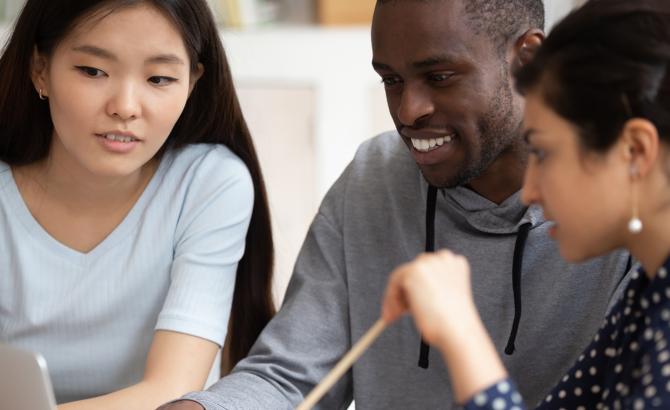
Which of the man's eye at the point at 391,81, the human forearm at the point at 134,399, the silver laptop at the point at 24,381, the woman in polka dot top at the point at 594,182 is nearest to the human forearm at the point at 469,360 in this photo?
the woman in polka dot top at the point at 594,182

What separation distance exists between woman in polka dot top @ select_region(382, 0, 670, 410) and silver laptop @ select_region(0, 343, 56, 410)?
34 centimetres

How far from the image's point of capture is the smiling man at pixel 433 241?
1.29 m

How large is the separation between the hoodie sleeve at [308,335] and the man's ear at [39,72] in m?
0.46

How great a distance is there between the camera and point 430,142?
1.31 m

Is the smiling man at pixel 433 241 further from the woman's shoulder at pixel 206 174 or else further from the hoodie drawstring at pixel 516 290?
the woman's shoulder at pixel 206 174

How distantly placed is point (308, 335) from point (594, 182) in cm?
59

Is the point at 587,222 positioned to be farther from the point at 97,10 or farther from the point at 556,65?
the point at 97,10

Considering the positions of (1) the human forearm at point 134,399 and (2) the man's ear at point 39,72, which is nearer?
(1) the human forearm at point 134,399

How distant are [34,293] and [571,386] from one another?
847 mm

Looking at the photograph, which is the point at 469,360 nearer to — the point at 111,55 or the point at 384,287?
the point at 384,287

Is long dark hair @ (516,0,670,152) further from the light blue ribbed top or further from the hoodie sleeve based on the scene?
the light blue ribbed top

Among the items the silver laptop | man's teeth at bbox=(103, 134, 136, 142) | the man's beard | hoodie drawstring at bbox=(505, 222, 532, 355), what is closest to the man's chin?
the man's beard

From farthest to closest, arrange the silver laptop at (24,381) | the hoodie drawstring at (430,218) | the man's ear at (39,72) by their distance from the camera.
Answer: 1. the man's ear at (39,72)
2. the hoodie drawstring at (430,218)
3. the silver laptop at (24,381)

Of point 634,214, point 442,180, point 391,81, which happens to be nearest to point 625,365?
point 634,214
